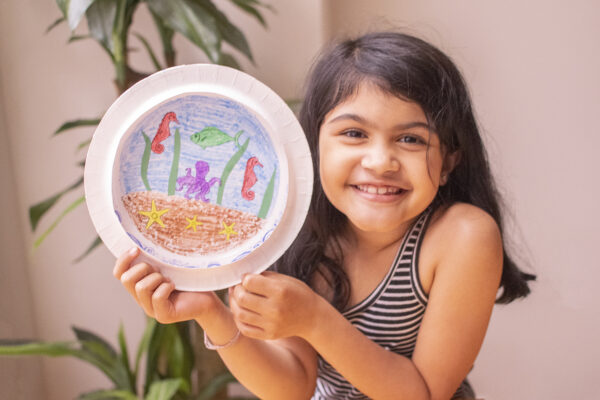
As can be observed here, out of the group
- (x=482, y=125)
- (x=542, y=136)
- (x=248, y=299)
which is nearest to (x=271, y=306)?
(x=248, y=299)

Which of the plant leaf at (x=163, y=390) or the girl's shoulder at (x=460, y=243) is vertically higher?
the girl's shoulder at (x=460, y=243)

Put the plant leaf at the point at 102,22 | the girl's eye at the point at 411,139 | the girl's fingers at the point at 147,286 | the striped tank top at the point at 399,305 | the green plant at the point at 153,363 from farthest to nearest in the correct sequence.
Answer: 1. the green plant at the point at 153,363
2. the plant leaf at the point at 102,22
3. the striped tank top at the point at 399,305
4. the girl's eye at the point at 411,139
5. the girl's fingers at the point at 147,286

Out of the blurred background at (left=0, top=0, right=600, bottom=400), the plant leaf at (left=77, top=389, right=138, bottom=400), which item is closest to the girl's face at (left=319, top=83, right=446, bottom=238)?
the blurred background at (left=0, top=0, right=600, bottom=400)

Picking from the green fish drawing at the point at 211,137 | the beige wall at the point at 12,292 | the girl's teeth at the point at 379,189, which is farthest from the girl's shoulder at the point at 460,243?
the beige wall at the point at 12,292

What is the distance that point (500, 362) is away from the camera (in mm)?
1500

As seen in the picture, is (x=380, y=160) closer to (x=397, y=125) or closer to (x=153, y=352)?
(x=397, y=125)

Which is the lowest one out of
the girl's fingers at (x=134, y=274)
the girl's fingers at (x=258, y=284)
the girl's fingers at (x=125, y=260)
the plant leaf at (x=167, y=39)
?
the girl's fingers at (x=258, y=284)

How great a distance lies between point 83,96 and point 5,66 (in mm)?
188

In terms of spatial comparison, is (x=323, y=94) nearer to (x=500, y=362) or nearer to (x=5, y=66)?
(x=5, y=66)

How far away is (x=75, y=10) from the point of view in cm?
91

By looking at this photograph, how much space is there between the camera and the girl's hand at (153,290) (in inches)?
25.6

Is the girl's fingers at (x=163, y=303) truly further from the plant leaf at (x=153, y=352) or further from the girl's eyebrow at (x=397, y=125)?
the plant leaf at (x=153, y=352)

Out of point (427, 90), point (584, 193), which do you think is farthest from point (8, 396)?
point (584, 193)

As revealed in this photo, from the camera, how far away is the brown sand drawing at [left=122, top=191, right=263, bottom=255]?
68cm
